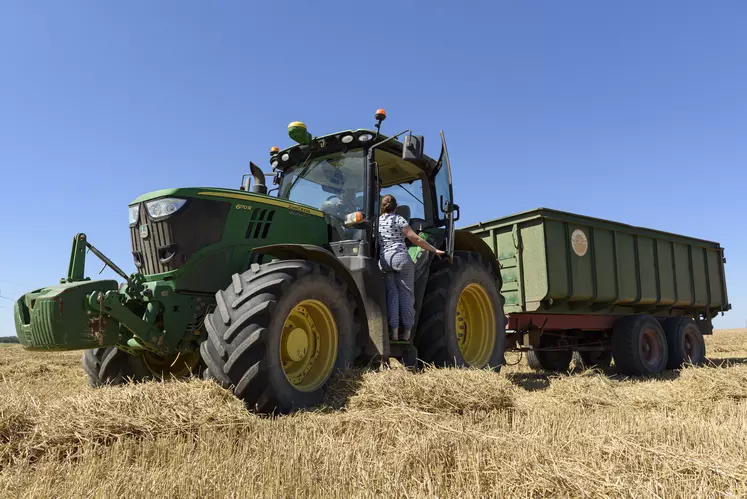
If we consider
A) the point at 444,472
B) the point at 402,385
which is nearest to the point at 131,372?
the point at 402,385

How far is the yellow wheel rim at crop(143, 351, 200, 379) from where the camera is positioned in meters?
5.74

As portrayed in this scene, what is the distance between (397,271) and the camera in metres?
5.76

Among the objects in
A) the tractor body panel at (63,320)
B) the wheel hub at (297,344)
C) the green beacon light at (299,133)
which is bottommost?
the wheel hub at (297,344)

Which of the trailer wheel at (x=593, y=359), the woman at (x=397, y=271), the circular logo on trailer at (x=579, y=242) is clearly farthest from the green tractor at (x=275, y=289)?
the trailer wheel at (x=593, y=359)

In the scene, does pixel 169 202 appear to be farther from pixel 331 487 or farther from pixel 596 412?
pixel 596 412

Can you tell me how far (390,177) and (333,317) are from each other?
2.44m

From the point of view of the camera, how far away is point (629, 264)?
33.1 ft

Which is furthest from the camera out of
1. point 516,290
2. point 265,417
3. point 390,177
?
point 516,290

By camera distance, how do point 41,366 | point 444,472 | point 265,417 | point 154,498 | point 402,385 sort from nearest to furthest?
point 154,498
point 444,472
point 265,417
point 402,385
point 41,366

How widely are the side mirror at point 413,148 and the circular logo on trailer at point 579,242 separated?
4.24 m

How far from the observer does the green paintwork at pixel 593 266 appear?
8.59 metres

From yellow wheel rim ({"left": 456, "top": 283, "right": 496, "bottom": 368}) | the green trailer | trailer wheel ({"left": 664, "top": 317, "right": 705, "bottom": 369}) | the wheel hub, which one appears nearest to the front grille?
the wheel hub

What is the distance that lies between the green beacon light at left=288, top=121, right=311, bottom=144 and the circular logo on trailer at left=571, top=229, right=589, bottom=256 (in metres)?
4.72

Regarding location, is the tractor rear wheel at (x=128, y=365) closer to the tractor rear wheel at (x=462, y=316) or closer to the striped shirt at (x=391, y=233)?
the striped shirt at (x=391, y=233)
